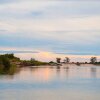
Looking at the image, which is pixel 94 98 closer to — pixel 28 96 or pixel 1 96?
pixel 28 96

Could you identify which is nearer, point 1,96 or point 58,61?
point 1,96

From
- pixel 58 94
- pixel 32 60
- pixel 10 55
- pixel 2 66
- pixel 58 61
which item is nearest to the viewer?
pixel 58 94

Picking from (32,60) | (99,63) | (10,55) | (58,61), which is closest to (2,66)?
(10,55)

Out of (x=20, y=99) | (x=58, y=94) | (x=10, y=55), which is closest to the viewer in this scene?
(x=20, y=99)

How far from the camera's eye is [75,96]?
1043 inches

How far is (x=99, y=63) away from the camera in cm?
18812

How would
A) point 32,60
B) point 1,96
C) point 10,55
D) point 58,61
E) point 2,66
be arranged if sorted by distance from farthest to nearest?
point 58,61
point 32,60
point 10,55
point 2,66
point 1,96

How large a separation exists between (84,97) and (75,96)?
700mm

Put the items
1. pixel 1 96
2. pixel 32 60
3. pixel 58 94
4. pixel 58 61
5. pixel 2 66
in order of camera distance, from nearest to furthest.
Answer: pixel 1 96, pixel 58 94, pixel 2 66, pixel 32 60, pixel 58 61

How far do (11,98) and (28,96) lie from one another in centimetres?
202

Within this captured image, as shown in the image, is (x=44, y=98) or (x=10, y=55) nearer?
(x=44, y=98)

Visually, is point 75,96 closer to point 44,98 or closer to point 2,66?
point 44,98

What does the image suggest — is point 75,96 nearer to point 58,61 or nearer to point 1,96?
point 1,96

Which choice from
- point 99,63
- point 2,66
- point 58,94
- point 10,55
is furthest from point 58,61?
point 58,94
